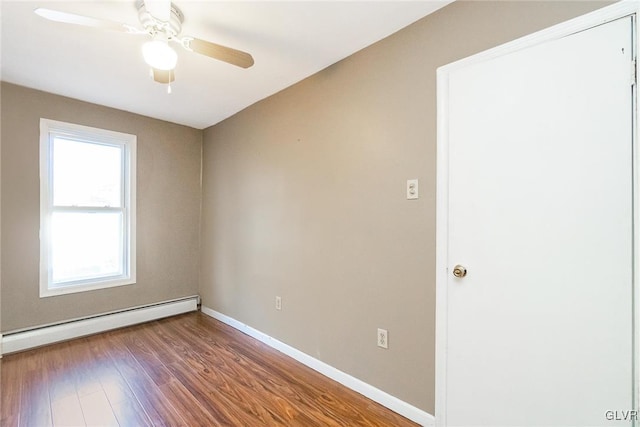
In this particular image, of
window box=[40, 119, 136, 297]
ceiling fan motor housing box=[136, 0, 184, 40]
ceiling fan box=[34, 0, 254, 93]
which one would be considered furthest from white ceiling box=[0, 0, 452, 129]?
window box=[40, 119, 136, 297]

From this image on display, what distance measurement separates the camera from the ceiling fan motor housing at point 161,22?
1451 millimetres

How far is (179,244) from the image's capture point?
365 cm

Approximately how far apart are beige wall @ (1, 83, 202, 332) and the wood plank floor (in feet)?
1.46

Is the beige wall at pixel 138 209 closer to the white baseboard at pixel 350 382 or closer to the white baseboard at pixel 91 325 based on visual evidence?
the white baseboard at pixel 91 325

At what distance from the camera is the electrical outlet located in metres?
1.86

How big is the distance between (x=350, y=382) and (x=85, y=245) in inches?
121

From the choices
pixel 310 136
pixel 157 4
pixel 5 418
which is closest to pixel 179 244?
pixel 5 418

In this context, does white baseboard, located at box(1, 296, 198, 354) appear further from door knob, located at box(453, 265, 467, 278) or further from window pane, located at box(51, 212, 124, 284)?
door knob, located at box(453, 265, 467, 278)

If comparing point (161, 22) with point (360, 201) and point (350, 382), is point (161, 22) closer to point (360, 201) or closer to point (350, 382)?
point (360, 201)

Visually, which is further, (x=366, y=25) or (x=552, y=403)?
(x=366, y=25)

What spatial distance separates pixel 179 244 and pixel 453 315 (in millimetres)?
3313

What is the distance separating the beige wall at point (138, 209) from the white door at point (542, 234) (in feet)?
10.7

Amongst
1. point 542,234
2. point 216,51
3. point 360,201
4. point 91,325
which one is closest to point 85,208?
point 91,325

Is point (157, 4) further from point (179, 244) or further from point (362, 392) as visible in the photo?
point (179, 244)
